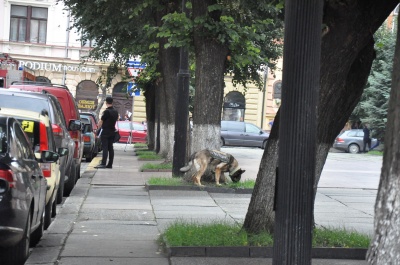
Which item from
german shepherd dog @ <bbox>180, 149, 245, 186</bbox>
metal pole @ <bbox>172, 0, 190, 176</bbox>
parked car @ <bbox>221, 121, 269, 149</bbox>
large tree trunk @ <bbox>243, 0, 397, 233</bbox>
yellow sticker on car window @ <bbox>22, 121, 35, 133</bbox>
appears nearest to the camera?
large tree trunk @ <bbox>243, 0, 397, 233</bbox>

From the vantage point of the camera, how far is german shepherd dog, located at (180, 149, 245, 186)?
16.6 metres

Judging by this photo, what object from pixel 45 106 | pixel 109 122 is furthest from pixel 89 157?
pixel 45 106

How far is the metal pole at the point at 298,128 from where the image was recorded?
6.20 metres

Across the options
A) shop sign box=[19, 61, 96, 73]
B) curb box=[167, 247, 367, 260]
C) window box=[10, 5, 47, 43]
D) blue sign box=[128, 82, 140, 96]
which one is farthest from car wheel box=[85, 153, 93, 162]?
window box=[10, 5, 47, 43]

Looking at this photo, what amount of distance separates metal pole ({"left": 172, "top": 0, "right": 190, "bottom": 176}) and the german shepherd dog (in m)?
1.56

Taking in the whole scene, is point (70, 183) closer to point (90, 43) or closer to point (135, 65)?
point (135, 65)

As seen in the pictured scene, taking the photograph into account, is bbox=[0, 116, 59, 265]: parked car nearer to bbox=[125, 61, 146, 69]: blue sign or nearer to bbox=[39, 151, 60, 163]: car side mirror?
bbox=[39, 151, 60, 163]: car side mirror

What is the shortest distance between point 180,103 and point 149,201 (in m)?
4.48

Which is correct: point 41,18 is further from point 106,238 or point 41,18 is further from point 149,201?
point 106,238

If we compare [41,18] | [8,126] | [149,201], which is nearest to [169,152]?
[149,201]

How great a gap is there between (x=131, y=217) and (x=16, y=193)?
4568 mm

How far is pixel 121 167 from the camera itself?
2408 centimetres

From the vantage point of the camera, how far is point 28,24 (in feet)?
176

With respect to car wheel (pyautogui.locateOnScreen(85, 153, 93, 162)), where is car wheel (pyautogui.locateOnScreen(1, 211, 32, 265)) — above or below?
above
